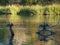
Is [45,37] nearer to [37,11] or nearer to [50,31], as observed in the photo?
[50,31]

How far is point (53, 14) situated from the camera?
32281 millimetres

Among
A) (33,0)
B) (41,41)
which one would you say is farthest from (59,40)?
(33,0)

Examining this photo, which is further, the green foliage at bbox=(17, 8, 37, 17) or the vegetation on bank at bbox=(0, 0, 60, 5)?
the vegetation on bank at bbox=(0, 0, 60, 5)

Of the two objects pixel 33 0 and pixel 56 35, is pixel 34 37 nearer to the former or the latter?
pixel 56 35

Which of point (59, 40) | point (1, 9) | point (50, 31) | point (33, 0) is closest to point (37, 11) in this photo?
point (1, 9)

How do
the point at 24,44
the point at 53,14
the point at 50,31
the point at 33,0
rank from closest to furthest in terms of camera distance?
the point at 24,44 → the point at 50,31 → the point at 53,14 → the point at 33,0

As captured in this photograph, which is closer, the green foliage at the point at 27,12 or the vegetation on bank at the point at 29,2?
the green foliage at the point at 27,12

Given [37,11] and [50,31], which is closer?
[50,31]

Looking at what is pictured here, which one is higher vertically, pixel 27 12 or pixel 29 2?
pixel 29 2

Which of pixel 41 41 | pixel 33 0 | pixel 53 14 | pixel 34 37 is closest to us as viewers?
pixel 41 41

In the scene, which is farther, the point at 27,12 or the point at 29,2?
Result: the point at 29,2

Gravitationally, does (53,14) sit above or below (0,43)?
below

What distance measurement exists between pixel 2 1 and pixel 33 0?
422 centimetres

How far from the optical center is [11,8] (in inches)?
1296
